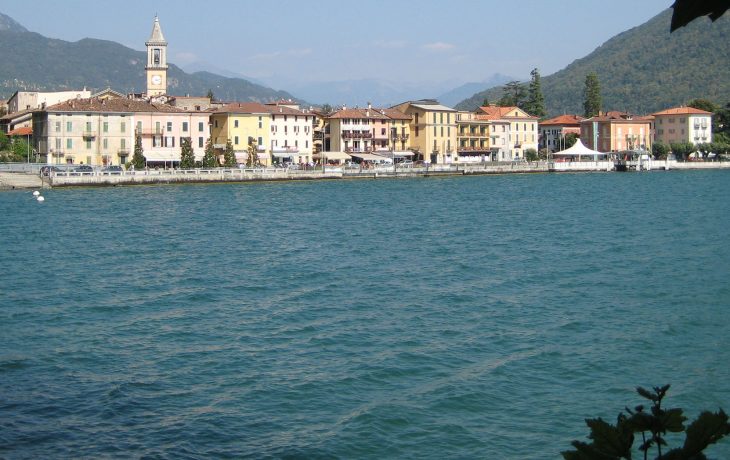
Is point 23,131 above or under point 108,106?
under

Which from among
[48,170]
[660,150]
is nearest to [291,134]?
[48,170]

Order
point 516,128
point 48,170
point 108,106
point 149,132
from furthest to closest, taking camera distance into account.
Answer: point 516,128 → point 149,132 → point 108,106 → point 48,170

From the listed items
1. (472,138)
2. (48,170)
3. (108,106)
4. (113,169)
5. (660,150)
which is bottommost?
(48,170)

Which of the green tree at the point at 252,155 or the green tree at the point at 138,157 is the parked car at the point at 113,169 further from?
the green tree at the point at 252,155

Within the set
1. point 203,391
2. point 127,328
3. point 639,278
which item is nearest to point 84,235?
point 127,328

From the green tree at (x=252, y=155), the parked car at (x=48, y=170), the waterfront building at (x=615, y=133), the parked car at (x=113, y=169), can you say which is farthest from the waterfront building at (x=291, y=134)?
the waterfront building at (x=615, y=133)

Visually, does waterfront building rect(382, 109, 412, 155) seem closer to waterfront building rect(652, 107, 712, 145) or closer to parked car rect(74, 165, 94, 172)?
parked car rect(74, 165, 94, 172)

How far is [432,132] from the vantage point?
8788 cm

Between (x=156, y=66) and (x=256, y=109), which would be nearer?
(x=256, y=109)

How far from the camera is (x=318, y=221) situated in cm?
4125

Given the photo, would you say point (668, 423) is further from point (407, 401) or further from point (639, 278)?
point (639, 278)

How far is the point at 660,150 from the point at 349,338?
94640 millimetres

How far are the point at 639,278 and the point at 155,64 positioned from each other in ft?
261

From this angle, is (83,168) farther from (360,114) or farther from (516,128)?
(516,128)
